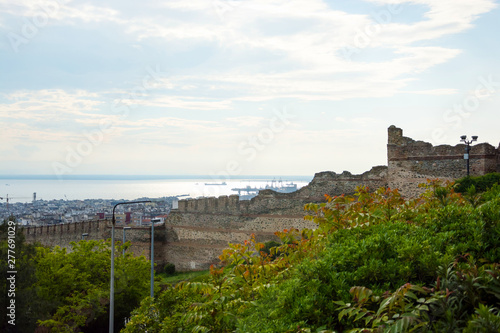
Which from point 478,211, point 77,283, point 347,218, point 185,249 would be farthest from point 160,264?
point 478,211

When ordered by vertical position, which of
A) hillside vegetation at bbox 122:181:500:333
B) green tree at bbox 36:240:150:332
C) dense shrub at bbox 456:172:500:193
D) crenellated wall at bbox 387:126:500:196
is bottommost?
green tree at bbox 36:240:150:332

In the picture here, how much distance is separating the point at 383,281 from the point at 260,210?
2087cm

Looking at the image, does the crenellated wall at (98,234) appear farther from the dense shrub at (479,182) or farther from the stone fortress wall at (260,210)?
the dense shrub at (479,182)

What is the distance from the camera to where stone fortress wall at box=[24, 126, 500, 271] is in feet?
65.2

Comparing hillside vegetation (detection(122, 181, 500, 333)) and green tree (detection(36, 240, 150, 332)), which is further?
green tree (detection(36, 240, 150, 332))

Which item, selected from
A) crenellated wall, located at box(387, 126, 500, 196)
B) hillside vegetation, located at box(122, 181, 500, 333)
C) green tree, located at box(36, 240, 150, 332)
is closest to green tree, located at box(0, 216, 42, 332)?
green tree, located at box(36, 240, 150, 332)

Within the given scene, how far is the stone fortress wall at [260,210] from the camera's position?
65.2ft

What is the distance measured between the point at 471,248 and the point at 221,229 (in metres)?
22.7

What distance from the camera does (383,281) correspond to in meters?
4.77

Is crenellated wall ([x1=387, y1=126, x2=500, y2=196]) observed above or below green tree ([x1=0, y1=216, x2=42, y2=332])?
above

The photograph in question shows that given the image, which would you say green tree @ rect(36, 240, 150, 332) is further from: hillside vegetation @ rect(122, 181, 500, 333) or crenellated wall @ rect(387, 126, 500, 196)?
crenellated wall @ rect(387, 126, 500, 196)

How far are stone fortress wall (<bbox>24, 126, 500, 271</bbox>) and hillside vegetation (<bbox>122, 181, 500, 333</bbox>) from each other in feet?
46.1

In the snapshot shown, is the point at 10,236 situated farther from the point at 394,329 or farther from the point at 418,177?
the point at 418,177

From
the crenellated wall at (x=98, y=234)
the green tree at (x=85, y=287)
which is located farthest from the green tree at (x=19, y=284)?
the crenellated wall at (x=98, y=234)
